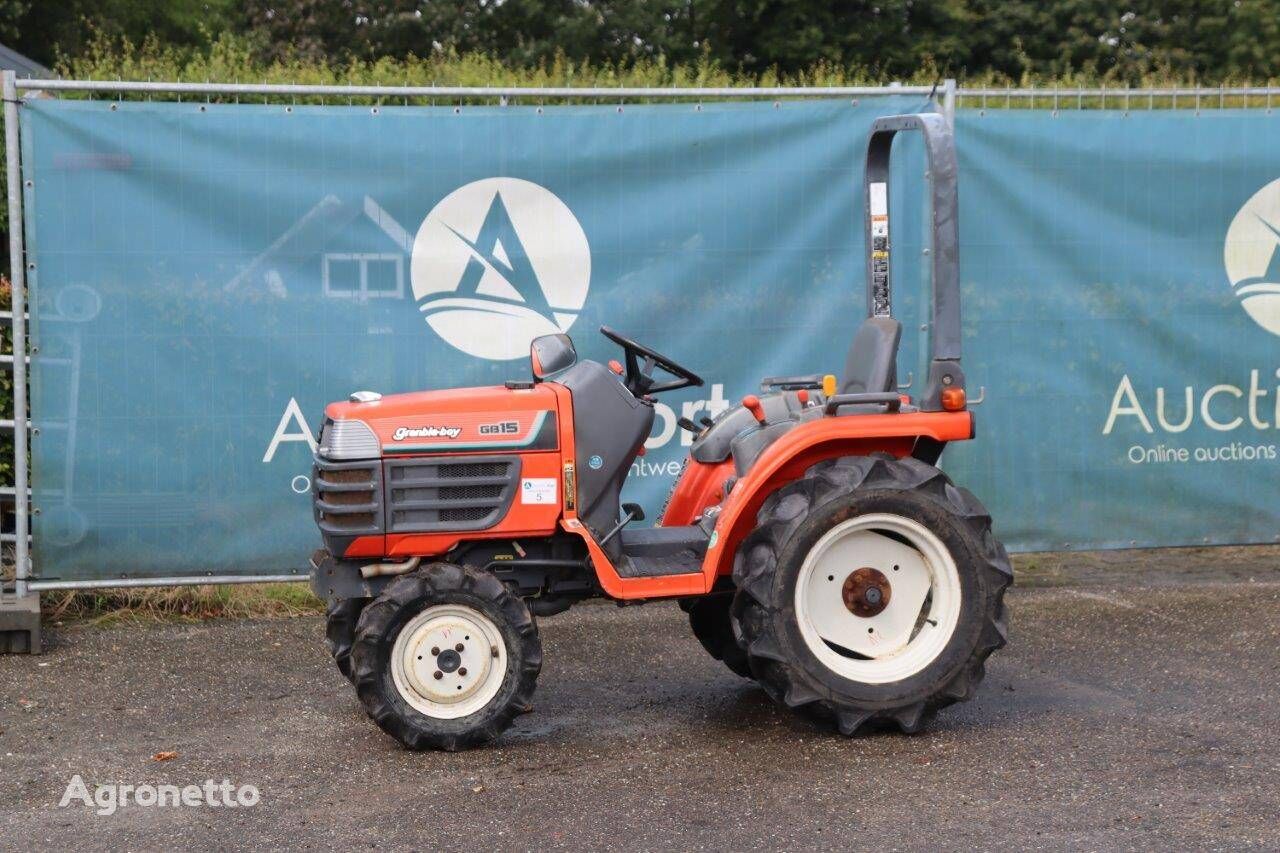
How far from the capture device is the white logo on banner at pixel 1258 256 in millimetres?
7910

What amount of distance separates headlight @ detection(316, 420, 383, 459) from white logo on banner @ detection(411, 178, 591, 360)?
1914 mm

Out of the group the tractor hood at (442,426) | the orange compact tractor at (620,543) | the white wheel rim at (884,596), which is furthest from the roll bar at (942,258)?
the tractor hood at (442,426)

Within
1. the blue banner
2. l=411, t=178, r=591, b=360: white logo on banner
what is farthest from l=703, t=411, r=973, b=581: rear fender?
l=411, t=178, r=591, b=360: white logo on banner

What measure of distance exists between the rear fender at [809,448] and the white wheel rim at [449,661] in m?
0.83

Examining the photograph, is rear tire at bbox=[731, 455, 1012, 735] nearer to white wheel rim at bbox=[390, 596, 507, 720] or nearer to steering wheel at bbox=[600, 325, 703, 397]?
steering wheel at bbox=[600, 325, 703, 397]

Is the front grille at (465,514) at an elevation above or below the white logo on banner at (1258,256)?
below

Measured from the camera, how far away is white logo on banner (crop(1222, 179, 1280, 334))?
7.91 m

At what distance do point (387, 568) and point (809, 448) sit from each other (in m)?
1.56

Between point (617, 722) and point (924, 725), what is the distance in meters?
1.12

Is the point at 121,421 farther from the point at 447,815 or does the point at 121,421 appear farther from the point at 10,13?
the point at 10,13

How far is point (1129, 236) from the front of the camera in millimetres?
7863

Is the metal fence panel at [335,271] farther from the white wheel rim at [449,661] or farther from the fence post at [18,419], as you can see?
the white wheel rim at [449,661]

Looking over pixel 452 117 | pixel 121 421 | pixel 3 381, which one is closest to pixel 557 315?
pixel 452 117

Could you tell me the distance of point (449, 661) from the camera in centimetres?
548
